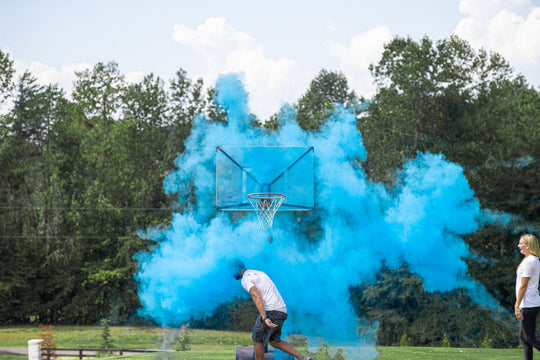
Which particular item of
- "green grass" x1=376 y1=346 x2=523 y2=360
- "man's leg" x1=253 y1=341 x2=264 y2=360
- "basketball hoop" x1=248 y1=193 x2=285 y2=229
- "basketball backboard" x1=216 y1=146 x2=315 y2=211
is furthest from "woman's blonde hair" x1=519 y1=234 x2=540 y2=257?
"basketball hoop" x1=248 y1=193 x2=285 y2=229

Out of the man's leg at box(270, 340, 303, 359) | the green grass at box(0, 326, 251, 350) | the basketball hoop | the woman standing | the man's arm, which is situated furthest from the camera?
the green grass at box(0, 326, 251, 350)

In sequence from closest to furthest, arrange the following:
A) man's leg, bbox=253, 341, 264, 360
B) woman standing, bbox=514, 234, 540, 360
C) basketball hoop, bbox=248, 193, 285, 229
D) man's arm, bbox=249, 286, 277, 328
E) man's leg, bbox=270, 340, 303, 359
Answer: woman standing, bbox=514, 234, 540, 360, man's arm, bbox=249, 286, 277, 328, man's leg, bbox=253, 341, 264, 360, man's leg, bbox=270, 340, 303, 359, basketball hoop, bbox=248, 193, 285, 229

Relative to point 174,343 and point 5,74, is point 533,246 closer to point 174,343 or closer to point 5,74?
point 174,343

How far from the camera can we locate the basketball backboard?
37.1 feet

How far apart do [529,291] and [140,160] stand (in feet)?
65.6

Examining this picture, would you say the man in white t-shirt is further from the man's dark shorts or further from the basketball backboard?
the basketball backboard

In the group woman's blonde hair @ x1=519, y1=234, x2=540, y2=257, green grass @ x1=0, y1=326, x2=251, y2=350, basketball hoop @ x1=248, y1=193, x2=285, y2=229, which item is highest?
basketball hoop @ x1=248, y1=193, x2=285, y2=229

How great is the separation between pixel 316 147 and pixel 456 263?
3446 millimetres

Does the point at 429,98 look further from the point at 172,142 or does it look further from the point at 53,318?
the point at 53,318

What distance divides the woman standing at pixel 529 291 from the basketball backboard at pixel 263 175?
5073 millimetres

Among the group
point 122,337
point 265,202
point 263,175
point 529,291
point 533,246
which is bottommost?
point 122,337

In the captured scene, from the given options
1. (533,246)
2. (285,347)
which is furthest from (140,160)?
(533,246)

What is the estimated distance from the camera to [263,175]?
1136cm

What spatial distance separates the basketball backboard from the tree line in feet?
31.7
